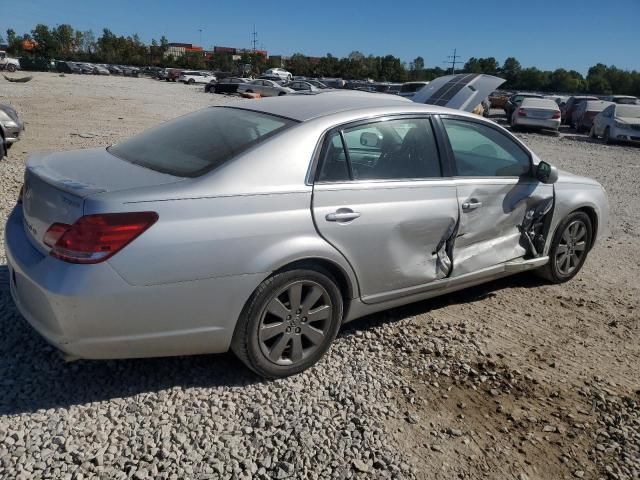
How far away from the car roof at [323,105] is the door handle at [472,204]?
2.27ft

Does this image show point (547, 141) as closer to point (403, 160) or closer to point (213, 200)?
point (403, 160)

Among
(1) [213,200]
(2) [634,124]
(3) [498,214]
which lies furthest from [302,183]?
(2) [634,124]

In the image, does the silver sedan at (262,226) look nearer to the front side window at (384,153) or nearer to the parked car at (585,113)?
the front side window at (384,153)

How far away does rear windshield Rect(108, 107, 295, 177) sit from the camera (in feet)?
10.7

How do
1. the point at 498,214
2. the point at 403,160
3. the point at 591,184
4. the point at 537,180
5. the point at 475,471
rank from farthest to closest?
the point at 591,184, the point at 537,180, the point at 498,214, the point at 403,160, the point at 475,471

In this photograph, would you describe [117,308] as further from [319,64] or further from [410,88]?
[319,64]

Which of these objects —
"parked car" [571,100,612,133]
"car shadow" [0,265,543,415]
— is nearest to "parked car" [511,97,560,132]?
"parked car" [571,100,612,133]

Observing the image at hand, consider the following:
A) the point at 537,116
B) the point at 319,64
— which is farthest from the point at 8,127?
the point at 319,64

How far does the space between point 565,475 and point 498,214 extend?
2056 millimetres

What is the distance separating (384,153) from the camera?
3789 millimetres

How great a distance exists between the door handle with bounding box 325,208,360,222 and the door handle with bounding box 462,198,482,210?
102 centimetres

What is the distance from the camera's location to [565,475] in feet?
9.11

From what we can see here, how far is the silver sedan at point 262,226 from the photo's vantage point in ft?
9.01

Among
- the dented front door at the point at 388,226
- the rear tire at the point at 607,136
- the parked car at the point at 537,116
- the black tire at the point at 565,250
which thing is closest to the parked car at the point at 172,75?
the parked car at the point at 537,116
